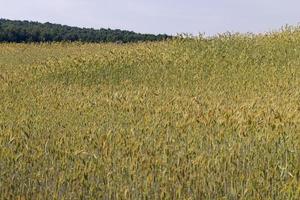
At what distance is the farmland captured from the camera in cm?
357

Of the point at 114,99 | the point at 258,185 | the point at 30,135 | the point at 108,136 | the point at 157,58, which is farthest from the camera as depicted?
the point at 157,58

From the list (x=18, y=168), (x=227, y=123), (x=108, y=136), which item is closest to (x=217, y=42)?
(x=227, y=123)

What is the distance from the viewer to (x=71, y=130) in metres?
5.37

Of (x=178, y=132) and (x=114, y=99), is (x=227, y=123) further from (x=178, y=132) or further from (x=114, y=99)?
(x=114, y=99)

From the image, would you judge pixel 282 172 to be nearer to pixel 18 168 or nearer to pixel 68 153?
pixel 68 153

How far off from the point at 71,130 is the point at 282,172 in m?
2.44

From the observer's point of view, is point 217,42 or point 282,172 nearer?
point 282,172

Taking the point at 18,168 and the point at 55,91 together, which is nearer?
the point at 18,168

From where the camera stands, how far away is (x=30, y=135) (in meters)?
5.21

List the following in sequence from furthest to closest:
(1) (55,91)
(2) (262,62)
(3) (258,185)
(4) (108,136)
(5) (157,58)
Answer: (5) (157,58) → (2) (262,62) → (1) (55,91) → (4) (108,136) → (3) (258,185)

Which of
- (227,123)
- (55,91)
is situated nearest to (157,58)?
(55,91)

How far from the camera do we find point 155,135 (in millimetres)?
5090

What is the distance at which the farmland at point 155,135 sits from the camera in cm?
357

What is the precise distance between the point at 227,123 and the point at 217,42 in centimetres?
936
